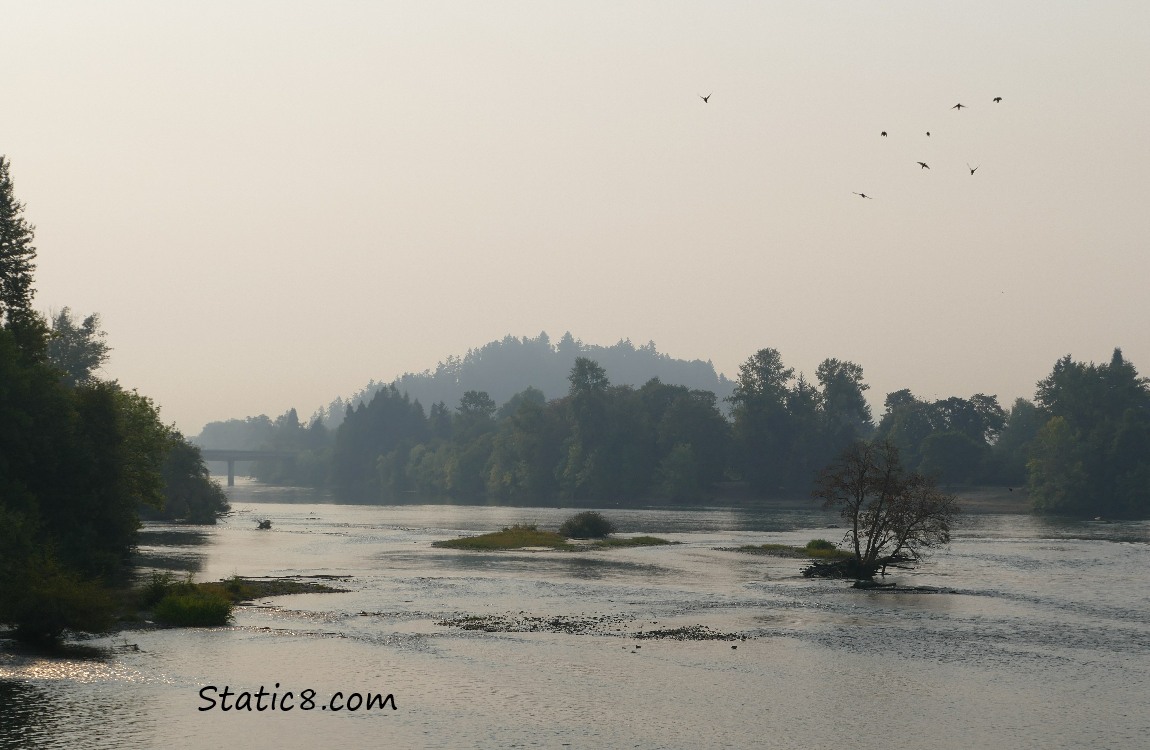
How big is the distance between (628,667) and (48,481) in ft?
134

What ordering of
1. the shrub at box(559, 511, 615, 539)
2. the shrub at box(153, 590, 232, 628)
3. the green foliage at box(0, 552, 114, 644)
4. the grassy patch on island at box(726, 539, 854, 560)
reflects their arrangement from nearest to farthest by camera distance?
the green foliage at box(0, 552, 114, 644)
the shrub at box(153, 590, 232, 628)
the grassy patch on island at box(726, 539, 854, 560)
the shrub at box(559, 511, 615, 539)

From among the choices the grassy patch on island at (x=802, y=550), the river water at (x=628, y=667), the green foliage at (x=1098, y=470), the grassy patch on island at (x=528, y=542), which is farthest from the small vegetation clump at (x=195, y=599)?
the green foliage at (x=1098, y=470)

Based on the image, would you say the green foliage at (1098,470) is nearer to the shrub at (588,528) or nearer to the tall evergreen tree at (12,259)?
the shrub at (588,528)

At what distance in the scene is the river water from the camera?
34.8 m

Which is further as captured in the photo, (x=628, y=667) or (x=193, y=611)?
(x=193, y=611)

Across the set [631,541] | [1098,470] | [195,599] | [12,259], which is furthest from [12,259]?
[1098,470]

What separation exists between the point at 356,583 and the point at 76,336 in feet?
297

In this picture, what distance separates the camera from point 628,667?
148 feet

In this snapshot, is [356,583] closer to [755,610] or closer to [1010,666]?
[755,610]

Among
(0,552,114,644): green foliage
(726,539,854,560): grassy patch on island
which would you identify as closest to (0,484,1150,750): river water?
(0,552,114,644): green foliage

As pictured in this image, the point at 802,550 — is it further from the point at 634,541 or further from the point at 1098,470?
the point at 1098,470

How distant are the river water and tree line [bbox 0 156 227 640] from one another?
9.17 feet

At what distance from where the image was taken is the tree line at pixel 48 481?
150 ft

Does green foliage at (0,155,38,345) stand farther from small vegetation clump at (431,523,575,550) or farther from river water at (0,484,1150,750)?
small vegetation clump at (431,523,575,550)
